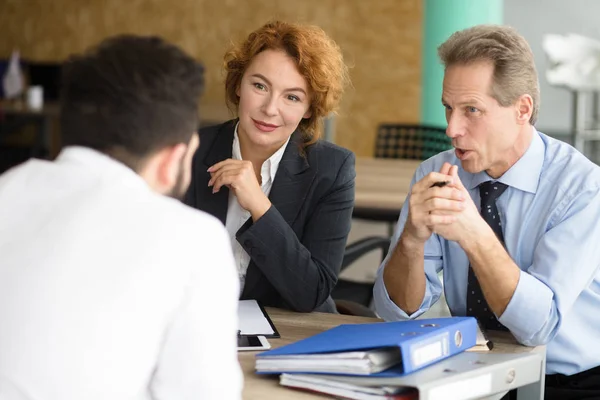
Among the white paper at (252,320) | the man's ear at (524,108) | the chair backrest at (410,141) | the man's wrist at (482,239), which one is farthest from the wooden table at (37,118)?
the man's wrist at (482,239)

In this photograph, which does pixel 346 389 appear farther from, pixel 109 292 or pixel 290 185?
pixel 290 185

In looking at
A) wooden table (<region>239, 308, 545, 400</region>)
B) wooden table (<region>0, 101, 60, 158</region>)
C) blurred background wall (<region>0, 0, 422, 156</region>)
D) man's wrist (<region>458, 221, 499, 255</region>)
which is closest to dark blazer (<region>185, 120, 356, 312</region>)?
wooden table (<region>239, 308, 545, 400</region>)

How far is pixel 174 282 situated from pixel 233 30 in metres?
8.15

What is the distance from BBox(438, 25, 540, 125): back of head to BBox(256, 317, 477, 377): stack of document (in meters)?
0.54

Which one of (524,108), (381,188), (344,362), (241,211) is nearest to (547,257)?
(524,108)

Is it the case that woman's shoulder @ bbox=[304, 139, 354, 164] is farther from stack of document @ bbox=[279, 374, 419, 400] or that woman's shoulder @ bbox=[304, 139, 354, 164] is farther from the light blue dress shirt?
stack of document @ bbox=[279, 374, 419, 400]

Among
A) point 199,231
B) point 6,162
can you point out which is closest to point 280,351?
point 199,231

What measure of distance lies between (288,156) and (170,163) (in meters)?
1.12

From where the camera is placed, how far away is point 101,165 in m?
1.16

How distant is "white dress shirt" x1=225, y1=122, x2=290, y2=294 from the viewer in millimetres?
2246

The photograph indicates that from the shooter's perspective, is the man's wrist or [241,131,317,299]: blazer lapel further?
[241,131,317,299]: blazer lapel

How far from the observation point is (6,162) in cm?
827

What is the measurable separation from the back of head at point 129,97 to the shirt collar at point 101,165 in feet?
0.04

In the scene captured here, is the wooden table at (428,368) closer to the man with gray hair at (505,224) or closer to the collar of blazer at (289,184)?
the man with gray hair at (505,224)
